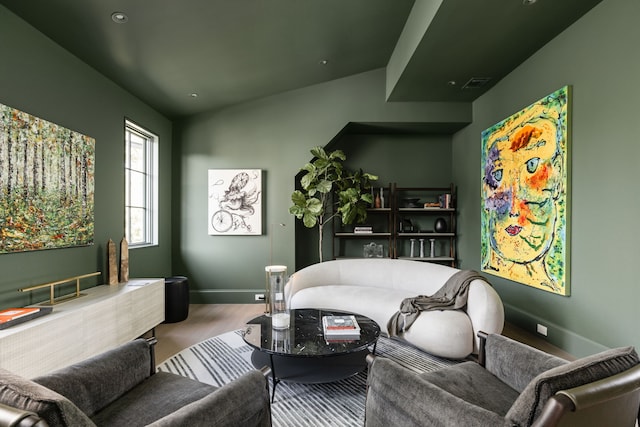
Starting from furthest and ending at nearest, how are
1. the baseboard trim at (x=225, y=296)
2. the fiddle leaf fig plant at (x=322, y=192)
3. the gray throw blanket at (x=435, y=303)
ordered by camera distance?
the baseboard trim at (x=225, y=296) → the fiddle leaf fig plant at (x=322, y=192) → the gray throw blanket at (x=435, y=303)

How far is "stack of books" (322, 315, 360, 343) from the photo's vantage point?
2348 mm

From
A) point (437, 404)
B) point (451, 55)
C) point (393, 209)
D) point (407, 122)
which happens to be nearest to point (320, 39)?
point (451, 55)

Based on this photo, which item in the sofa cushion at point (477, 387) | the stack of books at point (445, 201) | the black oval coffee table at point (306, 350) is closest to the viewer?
the sofa cushion at point (477, 387)

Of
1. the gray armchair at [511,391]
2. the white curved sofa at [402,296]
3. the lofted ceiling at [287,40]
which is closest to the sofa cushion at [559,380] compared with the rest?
the gray armchair at [511,391]

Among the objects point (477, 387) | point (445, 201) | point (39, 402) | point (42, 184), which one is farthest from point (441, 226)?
point (39, 402)

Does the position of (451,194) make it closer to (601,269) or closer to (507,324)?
(507,324)

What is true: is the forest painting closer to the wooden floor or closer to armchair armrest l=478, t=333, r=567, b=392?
the wooden floor

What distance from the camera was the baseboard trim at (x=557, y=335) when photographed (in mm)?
2783

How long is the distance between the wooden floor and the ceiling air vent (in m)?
2.89

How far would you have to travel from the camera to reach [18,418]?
808 millimetres

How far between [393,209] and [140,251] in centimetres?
355

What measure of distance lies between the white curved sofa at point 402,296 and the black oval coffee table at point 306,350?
59 centimetres

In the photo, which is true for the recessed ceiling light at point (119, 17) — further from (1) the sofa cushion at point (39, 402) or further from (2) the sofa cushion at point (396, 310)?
(2) the sofa cushion at point (396, 310)

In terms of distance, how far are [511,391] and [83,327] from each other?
9.10 ft
